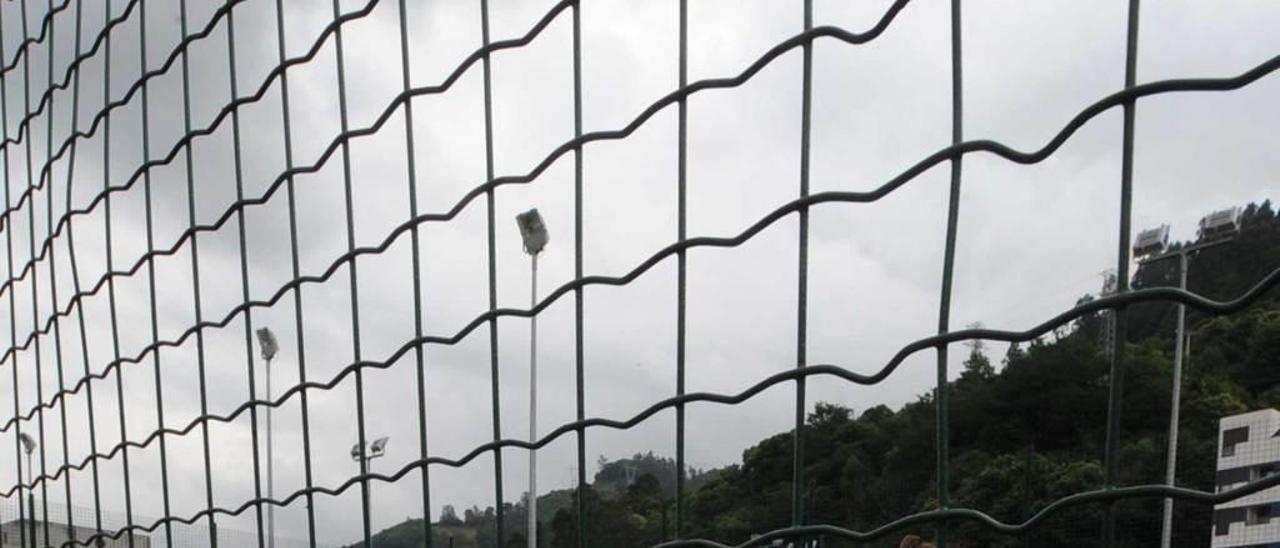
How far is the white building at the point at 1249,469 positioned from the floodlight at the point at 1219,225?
0.37m

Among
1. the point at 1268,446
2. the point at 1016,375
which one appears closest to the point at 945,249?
the point at 1016,375

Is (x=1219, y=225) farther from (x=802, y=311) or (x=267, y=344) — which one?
(x=267, y=344)

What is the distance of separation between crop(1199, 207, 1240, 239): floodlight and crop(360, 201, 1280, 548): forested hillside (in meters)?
0.04

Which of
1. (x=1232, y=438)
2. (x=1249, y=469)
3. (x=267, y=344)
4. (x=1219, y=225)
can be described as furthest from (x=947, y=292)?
(x=1232, y=438)

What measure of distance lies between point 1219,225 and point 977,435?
608 mm

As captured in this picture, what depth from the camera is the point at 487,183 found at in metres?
1.76

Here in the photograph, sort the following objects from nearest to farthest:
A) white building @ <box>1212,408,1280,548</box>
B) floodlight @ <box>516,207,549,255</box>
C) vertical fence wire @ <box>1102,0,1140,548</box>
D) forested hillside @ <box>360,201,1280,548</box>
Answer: vertical fence wire @ <box>1102,0,1140,548</box>
floodlight @ <box>516,207,549,255</box>
forested hillside @ <box>360,201,1280,548</box>
white building @ <box>1212,408,1280,548</box>

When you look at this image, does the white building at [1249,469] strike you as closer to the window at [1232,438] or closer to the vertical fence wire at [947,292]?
the window at [1232,438]

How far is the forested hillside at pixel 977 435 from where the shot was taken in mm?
2301

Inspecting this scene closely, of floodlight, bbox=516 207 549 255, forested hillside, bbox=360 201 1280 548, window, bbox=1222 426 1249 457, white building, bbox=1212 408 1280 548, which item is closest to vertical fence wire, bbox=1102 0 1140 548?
white building, bbox=1212 408 1280 548

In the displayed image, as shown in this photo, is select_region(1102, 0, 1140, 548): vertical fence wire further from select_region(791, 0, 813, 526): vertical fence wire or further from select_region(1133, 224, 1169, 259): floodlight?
select_region(1133, 224, 1169, 259): floodlight

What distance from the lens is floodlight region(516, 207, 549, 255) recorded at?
6.71ft

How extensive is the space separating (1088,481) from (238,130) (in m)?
5.88

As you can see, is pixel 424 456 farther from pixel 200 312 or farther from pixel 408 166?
pixel 200 312
